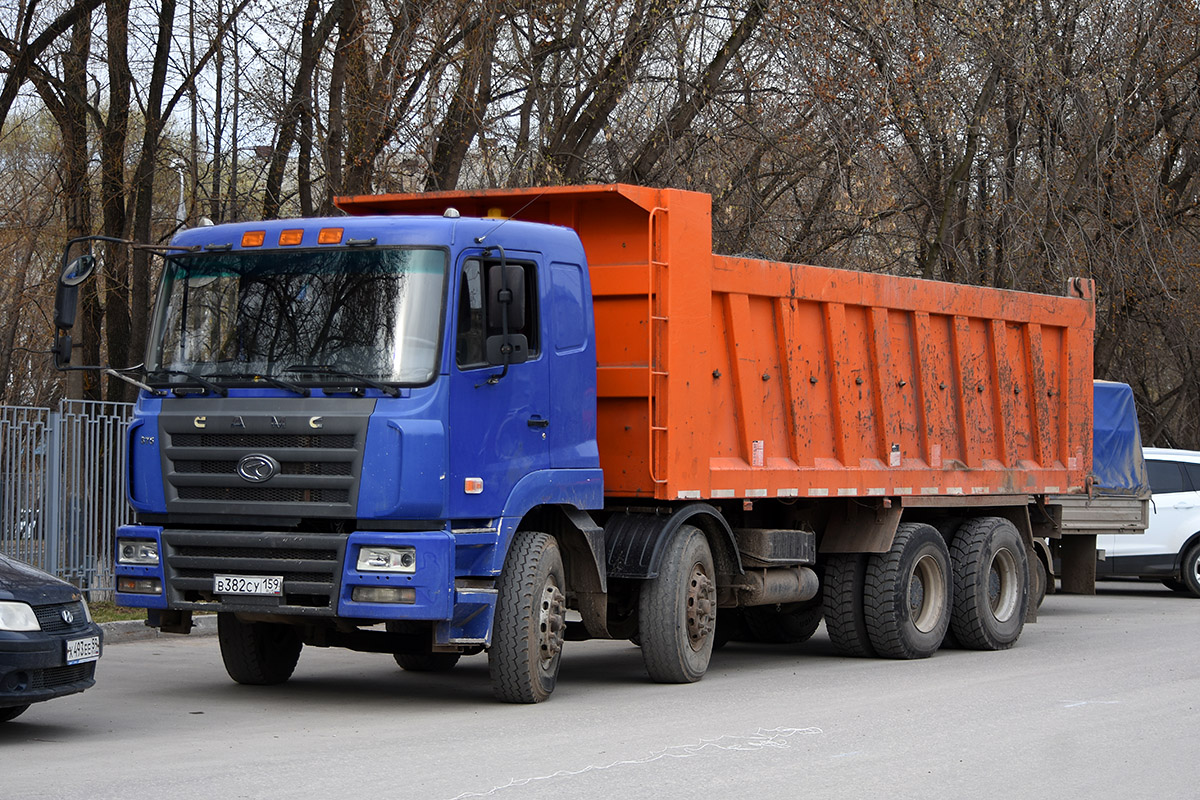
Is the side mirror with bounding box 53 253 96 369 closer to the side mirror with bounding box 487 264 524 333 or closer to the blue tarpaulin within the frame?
the side mirror with bounding box 487 264 524 333

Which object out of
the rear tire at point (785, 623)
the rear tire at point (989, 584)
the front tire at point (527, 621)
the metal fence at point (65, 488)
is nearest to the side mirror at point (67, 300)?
the front tire at point (527, 621)

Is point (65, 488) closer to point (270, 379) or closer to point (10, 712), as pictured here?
point (10, 712)

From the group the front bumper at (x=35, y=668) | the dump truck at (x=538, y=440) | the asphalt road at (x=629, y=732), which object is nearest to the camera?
the asphalt road at (x=629, y=732)

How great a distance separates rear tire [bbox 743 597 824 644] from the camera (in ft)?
44.6

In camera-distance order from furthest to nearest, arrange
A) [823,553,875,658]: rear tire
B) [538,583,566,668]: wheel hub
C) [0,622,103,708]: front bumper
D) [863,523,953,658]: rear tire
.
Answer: [823,553,875,658]: rear tire → [863,523,953,658]: rear tire → [538,583,566,668]: wheel hub → [0,622,103,708]: front bumper

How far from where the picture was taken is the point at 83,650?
8.38m

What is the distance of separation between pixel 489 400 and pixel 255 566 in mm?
1670

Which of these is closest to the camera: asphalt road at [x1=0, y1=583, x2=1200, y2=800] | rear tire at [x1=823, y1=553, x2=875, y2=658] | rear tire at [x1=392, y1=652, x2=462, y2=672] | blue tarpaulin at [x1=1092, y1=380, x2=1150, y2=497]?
asphalt road at [x1=0, y1=583, x2=1200, y2=800]

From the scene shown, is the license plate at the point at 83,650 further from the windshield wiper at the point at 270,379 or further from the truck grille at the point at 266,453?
the windshield wiper at the point at 270,379

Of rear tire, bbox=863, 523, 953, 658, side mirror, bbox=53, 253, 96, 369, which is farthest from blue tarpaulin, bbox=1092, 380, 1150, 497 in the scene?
side mirror, bbox=53, 253, 96, 369

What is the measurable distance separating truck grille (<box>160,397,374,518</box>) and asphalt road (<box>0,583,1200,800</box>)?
1259mm

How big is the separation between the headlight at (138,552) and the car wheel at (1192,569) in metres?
15.1

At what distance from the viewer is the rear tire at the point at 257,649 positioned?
34.2 ft

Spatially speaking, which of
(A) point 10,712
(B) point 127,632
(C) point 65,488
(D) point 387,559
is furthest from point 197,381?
(C) point 65,488
